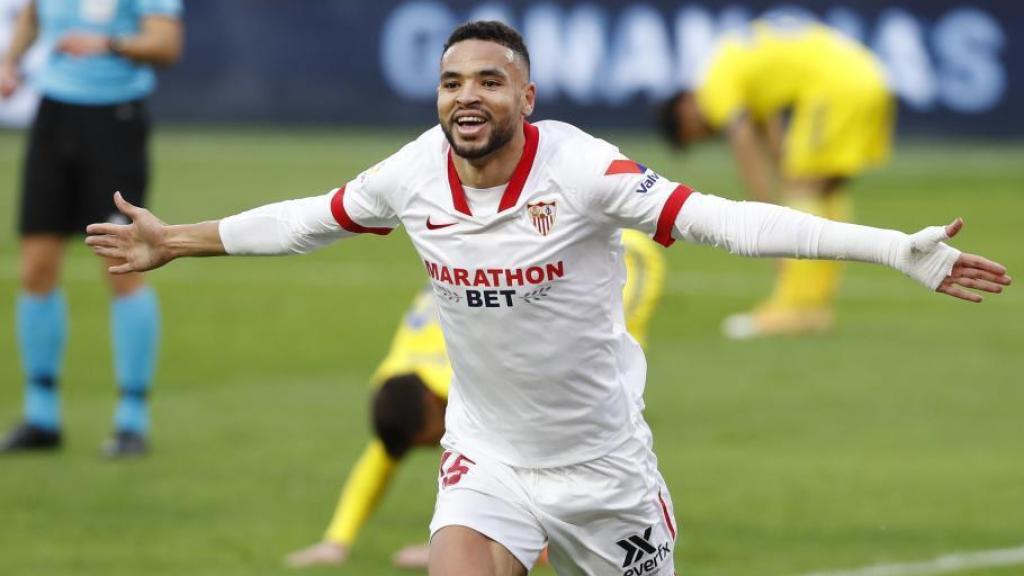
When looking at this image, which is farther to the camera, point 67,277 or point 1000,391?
point 67,277

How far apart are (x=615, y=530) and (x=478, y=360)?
0.63 m

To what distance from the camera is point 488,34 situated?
546 cm

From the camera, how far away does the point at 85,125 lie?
9508 mm

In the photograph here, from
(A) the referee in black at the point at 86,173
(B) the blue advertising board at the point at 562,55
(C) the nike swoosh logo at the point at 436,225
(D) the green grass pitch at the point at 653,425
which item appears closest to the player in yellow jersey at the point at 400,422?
(D) the green grass pitch at the point at 653,425

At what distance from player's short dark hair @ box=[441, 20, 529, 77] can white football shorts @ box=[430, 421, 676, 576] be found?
3.96ft

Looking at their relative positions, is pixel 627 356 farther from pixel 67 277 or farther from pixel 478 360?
pixel 67 277

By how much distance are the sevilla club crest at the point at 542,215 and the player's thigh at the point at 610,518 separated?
72 cm

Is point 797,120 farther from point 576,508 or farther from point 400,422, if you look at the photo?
point 576,508

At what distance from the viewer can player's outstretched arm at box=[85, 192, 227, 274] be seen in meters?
5.75

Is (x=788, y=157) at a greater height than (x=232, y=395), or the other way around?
(x=788, y=157)

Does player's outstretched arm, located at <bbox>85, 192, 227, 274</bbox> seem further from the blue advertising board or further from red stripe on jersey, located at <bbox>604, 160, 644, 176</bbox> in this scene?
the blue advertising board

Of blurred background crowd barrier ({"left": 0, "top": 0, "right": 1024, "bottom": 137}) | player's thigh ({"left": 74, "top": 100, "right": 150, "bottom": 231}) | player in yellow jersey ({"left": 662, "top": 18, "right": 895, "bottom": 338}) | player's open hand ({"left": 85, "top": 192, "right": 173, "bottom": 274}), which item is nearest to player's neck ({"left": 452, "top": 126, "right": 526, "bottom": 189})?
player's open hand ({"left": 85, "top": 192, "right": 173, "bottom": 274})

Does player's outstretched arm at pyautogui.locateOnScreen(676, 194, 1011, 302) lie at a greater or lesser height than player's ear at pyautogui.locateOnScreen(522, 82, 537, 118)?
lesser

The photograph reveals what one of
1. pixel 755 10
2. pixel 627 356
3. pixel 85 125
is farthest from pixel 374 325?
pixel 755 10
